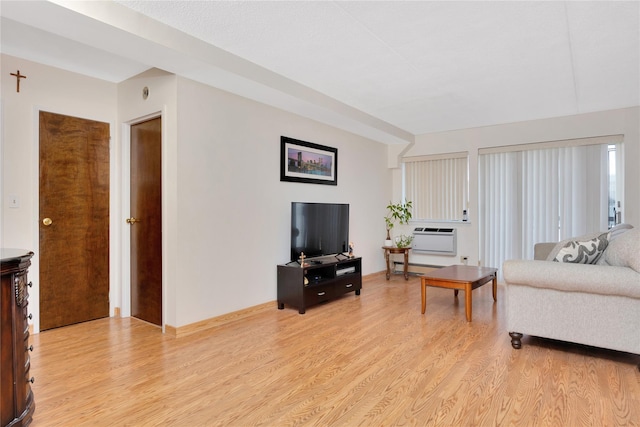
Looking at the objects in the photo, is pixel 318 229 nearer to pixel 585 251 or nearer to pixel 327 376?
pixel 327 376

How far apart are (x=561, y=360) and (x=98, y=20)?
3730 millimetres

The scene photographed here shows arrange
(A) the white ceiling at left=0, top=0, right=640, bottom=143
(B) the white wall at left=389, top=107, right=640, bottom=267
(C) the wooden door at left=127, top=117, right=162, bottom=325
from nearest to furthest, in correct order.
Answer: (A) the white ceiling at left=0, top=0, right=640, bottom=143
(C) the wooden door at left=127, top=117, right=162, bottom=325
(B) the white wall at left=389, top=107, right=640, bottom=267

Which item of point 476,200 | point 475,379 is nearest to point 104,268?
point 475,379

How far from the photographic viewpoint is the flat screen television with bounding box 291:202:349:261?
163 inches

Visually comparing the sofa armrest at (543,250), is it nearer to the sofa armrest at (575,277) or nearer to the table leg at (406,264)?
the sofa armrest at (575,277)

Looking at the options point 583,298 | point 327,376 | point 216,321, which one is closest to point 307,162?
point 216,321

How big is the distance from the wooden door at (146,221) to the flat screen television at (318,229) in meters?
1.38

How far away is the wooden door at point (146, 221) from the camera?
346cm

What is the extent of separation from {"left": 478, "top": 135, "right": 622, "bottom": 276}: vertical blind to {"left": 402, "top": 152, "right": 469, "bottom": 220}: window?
0.93 feet

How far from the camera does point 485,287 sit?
5152 millimetres

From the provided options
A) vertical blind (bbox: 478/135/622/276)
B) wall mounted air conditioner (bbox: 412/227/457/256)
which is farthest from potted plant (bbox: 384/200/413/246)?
vertical blind (bbox: 478/135/622/276)

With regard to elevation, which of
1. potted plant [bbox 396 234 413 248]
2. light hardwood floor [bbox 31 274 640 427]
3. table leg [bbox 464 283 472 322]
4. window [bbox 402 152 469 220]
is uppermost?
window [bbox 402 152 469 220]

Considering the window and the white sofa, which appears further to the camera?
the window

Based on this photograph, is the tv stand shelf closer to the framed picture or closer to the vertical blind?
the framed picture
